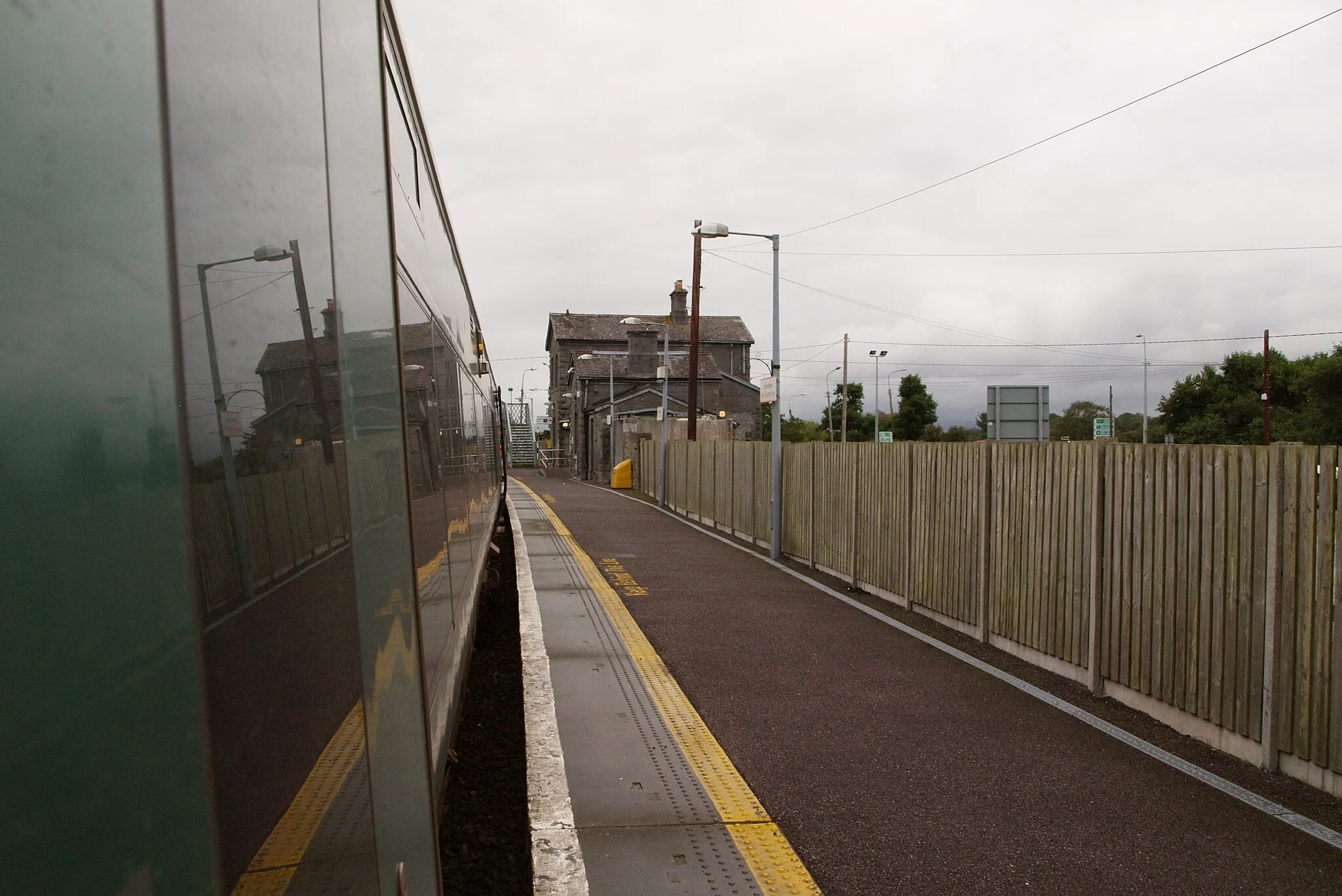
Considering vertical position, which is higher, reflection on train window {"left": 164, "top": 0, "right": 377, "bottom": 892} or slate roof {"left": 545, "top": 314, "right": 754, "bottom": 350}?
slate roof {"left": 545, "top": 314, "right": 754, "bottom": 350}

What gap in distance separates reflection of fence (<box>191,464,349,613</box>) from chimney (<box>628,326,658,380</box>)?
51.2m

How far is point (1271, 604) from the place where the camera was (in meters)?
4.79

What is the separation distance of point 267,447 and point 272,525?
4.0 inches

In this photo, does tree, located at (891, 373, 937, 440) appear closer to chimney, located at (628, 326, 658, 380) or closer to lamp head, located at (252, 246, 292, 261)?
chimney, located at (628, 326, 658, 380)

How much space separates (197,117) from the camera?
3.44 feet

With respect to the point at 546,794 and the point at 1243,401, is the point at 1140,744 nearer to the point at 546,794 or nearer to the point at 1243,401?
the point at 546,794

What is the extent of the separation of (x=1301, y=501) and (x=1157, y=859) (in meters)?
1.92

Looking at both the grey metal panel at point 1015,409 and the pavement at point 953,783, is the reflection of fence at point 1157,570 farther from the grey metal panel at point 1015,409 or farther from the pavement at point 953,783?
the grey metal panel at point 1015,409

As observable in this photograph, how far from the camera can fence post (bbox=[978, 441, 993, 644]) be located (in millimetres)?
7879

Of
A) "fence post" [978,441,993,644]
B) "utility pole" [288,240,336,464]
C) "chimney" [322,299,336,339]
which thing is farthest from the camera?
"fence post" [978,441,993,644]

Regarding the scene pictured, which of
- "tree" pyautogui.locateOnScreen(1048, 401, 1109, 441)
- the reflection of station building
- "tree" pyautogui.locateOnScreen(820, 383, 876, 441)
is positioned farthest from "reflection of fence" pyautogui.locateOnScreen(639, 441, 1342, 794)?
"tree" pyautogui.locateOnScreen(1048, 401, 1109, 441)

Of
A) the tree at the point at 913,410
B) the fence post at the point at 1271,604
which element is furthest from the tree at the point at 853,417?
the fence post at the point at 1271,604

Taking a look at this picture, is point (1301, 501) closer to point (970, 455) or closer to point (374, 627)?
point (970, 455)

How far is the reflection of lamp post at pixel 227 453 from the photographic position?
3.43 feet
